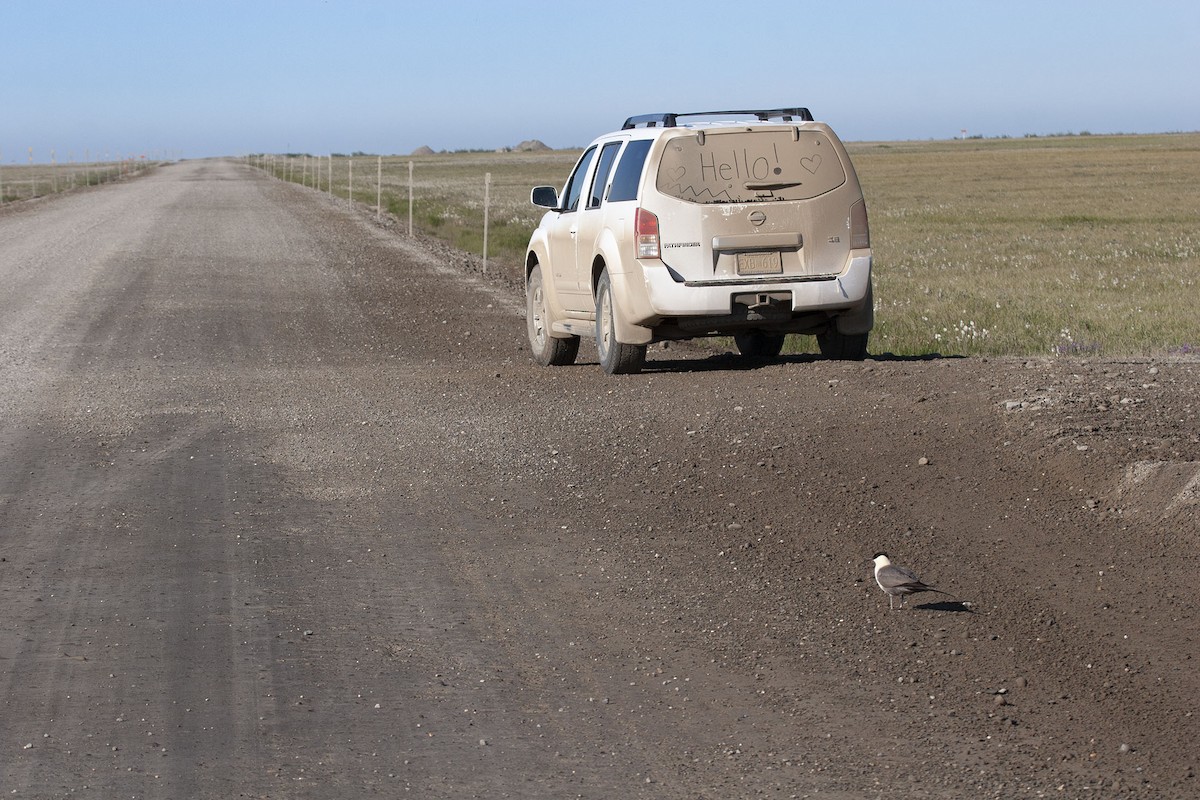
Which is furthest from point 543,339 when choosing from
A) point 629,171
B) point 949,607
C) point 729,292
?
point 949,607

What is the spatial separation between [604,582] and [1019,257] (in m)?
20.7

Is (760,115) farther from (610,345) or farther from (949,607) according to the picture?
(949,607)

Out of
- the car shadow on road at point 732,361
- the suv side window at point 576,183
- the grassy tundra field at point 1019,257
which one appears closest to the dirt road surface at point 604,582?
the car shadow on road at point 732,361

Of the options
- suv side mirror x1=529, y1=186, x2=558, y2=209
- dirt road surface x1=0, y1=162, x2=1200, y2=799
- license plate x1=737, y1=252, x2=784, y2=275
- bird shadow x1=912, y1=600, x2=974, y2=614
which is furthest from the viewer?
suv side mirror x1=529, y1=186, x2=558, y2=209

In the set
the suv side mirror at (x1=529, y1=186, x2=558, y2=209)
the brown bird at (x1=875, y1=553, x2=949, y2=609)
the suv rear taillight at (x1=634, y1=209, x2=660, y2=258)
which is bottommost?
the brown bird at (x1=875, y1=553, x2=949, y2=609)

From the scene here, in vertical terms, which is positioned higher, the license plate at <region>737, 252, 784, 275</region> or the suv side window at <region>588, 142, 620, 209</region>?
the suv side window at <region>588, 142, 620, 209</region>

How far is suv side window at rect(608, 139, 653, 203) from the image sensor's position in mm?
11453

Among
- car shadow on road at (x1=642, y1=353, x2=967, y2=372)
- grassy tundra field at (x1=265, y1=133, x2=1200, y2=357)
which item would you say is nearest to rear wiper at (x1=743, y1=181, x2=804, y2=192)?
car shadow on road at (x1=642, y1=353, x2=967, y2=372)

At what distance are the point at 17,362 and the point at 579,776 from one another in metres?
10.7

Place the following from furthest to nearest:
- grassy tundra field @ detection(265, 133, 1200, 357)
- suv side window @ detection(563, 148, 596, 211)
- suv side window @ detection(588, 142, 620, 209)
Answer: grassy tundra field @ detection(265, 133, 1200, 357) < suv side window @ detection(563, 148, 596, 211) < suv side window @ detection(588, 142, 620, 209)

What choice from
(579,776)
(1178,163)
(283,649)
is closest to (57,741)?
(283,649)

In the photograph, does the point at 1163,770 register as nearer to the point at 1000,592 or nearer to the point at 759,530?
the point at 1000,592

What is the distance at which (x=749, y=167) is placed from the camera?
447 inches

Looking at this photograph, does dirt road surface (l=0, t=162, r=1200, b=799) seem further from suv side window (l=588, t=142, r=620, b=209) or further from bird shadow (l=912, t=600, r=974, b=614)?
suv side window (l=588, t=142, r=620, b=209)
